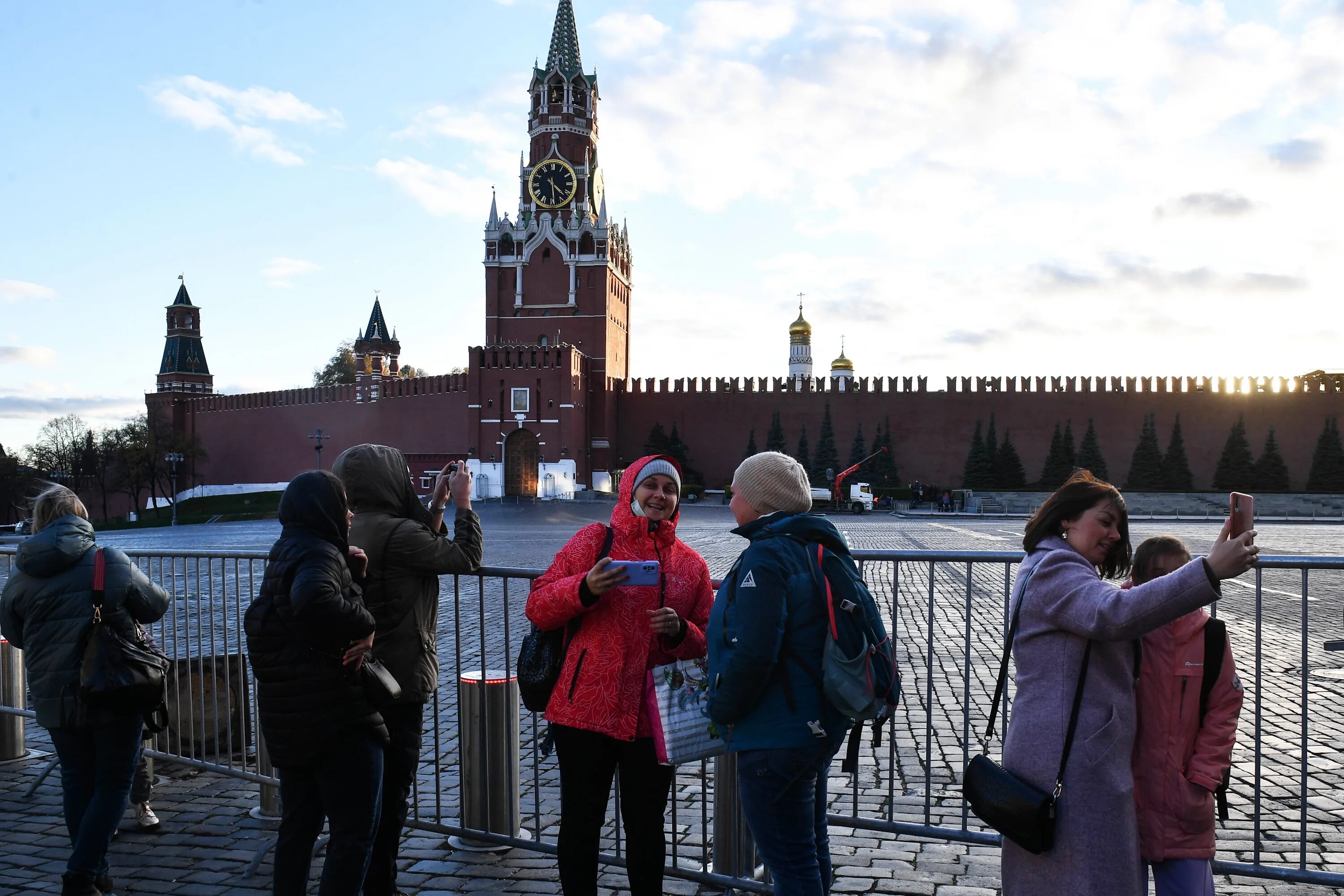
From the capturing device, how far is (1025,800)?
1.95 meters

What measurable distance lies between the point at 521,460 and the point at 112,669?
33225 millimetres

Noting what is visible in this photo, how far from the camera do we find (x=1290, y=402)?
35.8 m

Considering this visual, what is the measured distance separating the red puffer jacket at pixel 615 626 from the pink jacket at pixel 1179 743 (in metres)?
1.02

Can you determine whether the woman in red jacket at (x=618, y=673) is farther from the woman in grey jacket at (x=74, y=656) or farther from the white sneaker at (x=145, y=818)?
the white sneaker at (x=145, y=818)

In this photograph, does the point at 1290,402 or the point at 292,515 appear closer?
the point at 292,515

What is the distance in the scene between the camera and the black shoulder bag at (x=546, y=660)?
8.01 ft

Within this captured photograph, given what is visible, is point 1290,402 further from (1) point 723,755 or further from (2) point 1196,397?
(1) point 723,755

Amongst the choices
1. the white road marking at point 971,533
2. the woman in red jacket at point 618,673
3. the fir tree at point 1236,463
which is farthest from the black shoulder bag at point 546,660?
the fir tree at point 1236,463

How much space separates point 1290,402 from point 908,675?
1467 inches

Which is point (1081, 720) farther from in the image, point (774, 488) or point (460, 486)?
point (460, 486)

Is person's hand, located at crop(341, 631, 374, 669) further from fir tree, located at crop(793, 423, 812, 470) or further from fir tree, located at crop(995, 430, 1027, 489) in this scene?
fir tree, located at crop(995, 430, 1027, 489)

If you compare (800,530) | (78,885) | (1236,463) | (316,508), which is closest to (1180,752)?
(800,530)

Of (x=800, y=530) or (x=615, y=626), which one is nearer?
(x=800, y=530)

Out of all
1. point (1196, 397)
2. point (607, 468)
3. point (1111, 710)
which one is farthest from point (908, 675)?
point (1196, 397)
